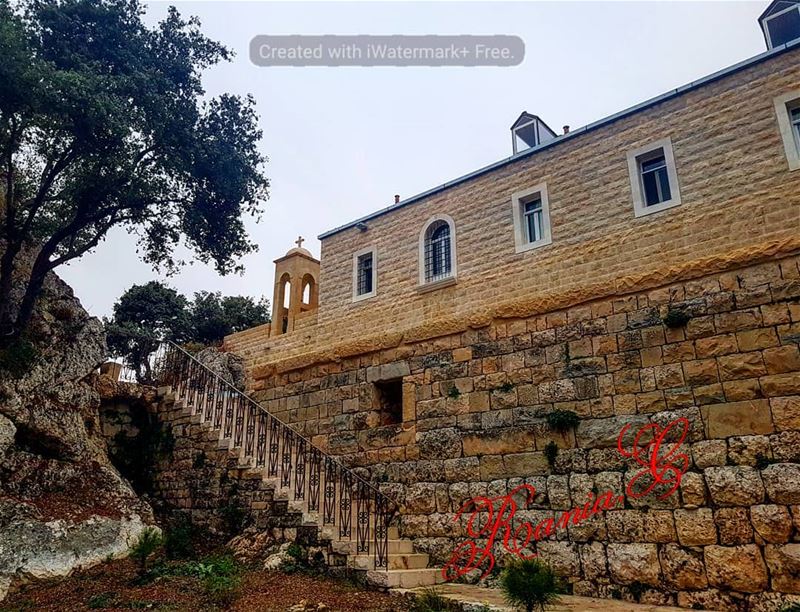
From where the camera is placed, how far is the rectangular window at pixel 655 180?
27.6 ft

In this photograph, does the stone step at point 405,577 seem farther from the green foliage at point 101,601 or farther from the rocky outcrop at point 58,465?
the rocky outcrop at point 58,465

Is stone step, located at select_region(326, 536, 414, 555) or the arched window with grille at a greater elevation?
the arched window with grille

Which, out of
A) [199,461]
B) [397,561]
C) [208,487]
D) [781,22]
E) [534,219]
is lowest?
[397,561]

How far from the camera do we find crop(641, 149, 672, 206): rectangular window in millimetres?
8414

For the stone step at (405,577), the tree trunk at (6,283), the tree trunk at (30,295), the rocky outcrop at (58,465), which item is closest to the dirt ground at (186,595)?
the stone step at (405,577)

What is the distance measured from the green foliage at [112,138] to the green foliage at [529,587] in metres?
8.56

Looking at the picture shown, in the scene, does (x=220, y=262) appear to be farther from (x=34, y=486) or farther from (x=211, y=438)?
(x=34, y=486)

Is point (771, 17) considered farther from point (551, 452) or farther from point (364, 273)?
point (364, 273)

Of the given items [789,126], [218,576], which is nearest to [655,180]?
[789,126]

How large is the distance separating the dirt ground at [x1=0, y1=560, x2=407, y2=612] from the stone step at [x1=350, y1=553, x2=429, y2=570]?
0.94 feet

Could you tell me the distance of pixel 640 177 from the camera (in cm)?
864

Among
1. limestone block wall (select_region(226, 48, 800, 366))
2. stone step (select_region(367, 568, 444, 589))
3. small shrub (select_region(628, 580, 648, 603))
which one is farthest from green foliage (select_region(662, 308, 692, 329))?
stone step (select_region(367, 568, 444, 589))

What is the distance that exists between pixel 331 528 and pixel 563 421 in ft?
11.9

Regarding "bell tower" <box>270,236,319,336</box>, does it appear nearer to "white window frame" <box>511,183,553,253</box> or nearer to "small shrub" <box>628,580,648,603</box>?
"white window frame" <box>511,183,553,253</box>
